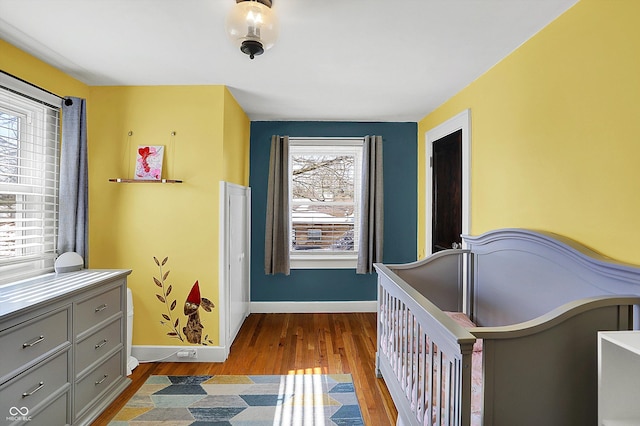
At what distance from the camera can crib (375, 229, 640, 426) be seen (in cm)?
106

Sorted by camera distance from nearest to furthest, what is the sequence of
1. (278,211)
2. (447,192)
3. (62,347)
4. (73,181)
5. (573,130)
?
1. (573,130)
2. (62,347)
3. (73,181)
4. (447,192)
5. (278,211)

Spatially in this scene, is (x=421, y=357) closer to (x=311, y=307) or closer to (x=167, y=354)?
(x=167, y=354)

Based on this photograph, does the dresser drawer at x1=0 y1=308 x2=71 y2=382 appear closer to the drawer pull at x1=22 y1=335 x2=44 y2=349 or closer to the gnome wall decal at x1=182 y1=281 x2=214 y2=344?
the drawer pull at x1=22 y1=335 x2=44 y2=349

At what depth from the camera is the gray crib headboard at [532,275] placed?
1312 mm

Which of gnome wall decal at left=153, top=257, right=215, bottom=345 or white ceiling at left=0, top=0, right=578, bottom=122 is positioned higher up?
white ceiling at left=0, top=0, right=578, bottom=122

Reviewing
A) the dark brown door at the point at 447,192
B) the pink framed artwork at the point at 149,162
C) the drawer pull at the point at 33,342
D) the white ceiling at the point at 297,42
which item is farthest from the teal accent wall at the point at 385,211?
the drawer pull at the point at 33,342

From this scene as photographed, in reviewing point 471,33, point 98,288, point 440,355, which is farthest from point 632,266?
point 98,288

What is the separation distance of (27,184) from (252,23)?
1935 millimetres

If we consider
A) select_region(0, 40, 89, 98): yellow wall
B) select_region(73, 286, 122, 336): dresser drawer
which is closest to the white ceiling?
select_region(0, 40, 89, 98): yellow wall

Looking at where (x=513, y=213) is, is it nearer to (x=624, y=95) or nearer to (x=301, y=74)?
(x=624, y=95)

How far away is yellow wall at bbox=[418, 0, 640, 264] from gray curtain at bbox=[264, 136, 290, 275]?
2.13 metres

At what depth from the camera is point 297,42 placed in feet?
6.29

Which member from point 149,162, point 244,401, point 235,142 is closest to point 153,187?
point 149,162

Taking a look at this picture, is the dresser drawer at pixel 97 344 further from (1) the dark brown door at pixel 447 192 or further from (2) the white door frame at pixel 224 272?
(1) the dark brown door at pixel 447 192
